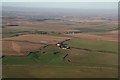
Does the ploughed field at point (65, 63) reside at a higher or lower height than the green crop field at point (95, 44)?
lower

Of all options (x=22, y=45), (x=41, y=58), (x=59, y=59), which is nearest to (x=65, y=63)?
(x=59, y=59)

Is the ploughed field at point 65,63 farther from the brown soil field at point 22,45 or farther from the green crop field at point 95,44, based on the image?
the brown soil field at point 22,45

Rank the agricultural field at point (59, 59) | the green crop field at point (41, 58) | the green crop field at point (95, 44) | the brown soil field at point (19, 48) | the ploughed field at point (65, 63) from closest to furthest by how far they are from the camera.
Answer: the ploughed field at point (65, 63), the agricultural field at point (59, 59), the green crop field at point (41, 58), the brown soil field at point (19, 48), the green crop field at point (95, 44)

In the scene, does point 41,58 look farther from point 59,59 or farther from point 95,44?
point 95,44

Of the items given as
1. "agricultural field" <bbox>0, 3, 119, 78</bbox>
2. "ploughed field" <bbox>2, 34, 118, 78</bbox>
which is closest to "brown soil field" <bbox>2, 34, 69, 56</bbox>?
"agricultural field" <bbox>0, 3, 119, 78</bbox>

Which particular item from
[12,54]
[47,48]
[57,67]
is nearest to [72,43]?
[47,48]

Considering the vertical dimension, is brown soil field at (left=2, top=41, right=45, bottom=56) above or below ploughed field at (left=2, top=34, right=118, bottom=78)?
above

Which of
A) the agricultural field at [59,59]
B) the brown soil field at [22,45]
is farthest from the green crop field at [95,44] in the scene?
the brown soil field at [22,45]

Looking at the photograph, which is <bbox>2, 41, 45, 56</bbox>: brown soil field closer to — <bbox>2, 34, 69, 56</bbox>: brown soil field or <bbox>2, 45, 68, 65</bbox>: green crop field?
<bbox>2, 34, 69, 56</bbox>: brown soil field
